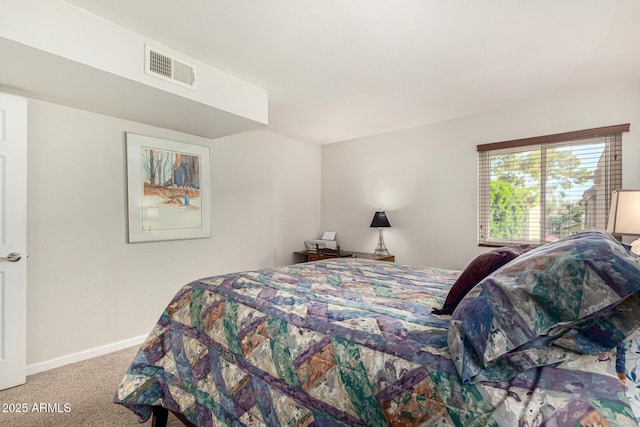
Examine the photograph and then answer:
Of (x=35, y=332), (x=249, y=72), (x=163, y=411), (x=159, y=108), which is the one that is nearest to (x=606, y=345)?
(x=163, y=411)

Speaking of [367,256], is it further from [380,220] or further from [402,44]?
[402,44]

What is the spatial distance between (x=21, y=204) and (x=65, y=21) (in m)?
1.43

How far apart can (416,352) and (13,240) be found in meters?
2.96

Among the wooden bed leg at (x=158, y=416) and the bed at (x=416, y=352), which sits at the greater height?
the bed at (x=416, y=352)

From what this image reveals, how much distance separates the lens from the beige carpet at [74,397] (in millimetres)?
1957

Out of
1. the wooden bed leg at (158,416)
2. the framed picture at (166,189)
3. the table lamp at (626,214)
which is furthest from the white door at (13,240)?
the table lamp at (626,214)

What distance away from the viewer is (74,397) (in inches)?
87.0

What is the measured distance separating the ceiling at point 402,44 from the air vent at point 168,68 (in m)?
0.09

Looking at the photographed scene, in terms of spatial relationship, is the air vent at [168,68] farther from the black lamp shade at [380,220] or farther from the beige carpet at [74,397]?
the black lamp shade at [380,220]

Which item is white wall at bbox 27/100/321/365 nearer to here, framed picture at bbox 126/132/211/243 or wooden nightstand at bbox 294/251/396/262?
framed picture at bbox 126/132/211/243

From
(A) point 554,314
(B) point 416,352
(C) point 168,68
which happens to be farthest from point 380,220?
(A) point 554,314

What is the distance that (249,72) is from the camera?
2678 mm

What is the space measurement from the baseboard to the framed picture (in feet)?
3.28

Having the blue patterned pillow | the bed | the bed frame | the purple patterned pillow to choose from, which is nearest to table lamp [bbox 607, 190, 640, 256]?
the bed
